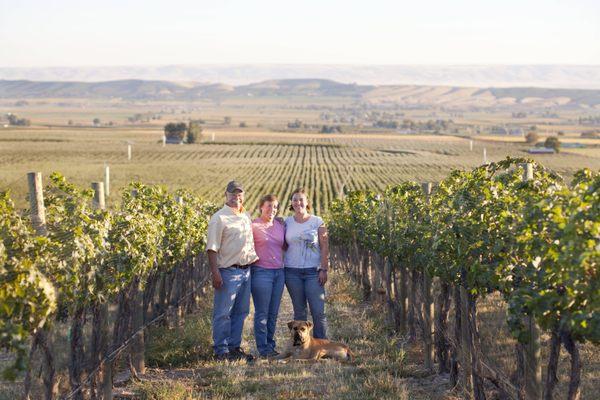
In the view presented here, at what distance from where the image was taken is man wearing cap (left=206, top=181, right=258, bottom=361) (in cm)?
847

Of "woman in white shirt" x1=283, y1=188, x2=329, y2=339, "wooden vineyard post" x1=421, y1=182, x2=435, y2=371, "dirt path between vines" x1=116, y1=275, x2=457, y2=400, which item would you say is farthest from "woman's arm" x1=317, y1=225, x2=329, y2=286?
"wooden vineyard post" x1=421, y1=182, x2=435, y2=371

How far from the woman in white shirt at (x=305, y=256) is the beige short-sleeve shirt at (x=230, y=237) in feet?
1.61

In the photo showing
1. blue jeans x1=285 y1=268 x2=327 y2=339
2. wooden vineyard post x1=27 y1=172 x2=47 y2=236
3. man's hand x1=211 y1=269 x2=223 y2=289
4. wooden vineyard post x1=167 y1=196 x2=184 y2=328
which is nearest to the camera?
wooden vineyard post x1=27 y1=172 x2=47 y2=236

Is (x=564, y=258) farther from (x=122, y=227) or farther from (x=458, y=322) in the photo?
(x=122, y=227)

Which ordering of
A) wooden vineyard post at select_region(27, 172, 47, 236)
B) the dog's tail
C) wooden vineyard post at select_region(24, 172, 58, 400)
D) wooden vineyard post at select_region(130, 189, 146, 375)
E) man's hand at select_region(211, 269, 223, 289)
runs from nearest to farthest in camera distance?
wooden vineyard post at select_region(24, 172, 58, 400), wooden vineyard post at select_region(27, 172, 47, 236), wooden vineyard post at select_region(130, 189, 146, 375), man's hand at select_region(211, 269, 223, 289), the dog's tail

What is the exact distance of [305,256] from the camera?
8.88 meters

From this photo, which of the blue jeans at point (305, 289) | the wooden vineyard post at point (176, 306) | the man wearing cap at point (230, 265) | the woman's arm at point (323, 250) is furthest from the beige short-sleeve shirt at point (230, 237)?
the wooden vineyard post at point (176, 306)

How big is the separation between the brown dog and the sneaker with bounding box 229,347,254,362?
0.34 meters

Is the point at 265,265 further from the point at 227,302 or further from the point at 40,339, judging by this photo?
the point at 40,339

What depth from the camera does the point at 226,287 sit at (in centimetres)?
864

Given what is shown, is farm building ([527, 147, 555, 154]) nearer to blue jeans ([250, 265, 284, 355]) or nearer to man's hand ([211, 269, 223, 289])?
blue jeans ([250, 265, 284, 355])

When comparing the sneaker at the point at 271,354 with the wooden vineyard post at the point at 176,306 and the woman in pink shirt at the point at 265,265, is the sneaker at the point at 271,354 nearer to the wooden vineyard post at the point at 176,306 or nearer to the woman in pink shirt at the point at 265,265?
the woman in pink shirt at the point at 265,265

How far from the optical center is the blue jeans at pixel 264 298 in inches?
348

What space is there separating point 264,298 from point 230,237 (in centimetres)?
80
